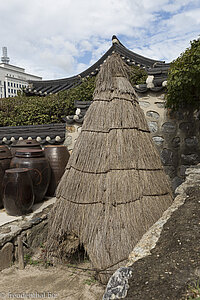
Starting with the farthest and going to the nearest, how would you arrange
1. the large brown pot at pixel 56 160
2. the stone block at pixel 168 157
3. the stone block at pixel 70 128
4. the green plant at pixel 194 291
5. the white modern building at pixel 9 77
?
the white modern building at pixel 9 77 → the stone block at pixel 70 128 → the large brown pot at pixel 56 160 → the stone block at pixel 168 157 → the green plant at pixel 194 291

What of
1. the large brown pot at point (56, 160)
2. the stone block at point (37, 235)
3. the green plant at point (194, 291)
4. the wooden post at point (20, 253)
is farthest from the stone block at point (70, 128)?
the green plant at point (194, 291)

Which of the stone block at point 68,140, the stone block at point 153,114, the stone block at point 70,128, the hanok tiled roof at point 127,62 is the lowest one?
the stone block at point 68,140

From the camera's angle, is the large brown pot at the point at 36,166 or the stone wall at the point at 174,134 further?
the stone wall at the point at 174,134

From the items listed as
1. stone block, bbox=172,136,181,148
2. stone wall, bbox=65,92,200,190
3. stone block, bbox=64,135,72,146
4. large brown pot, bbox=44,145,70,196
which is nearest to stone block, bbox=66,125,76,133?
stone block, bbox=64,135,72,146

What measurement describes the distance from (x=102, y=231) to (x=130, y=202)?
1.46 ft

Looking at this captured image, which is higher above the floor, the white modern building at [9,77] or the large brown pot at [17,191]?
the white modern building at [9,77]

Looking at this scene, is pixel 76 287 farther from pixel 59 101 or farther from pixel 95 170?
pixel 59 101

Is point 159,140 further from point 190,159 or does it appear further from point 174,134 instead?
point 190,159

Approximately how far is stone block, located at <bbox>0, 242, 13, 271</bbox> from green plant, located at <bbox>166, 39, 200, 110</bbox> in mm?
3220

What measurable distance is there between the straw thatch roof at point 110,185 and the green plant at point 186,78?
78cm

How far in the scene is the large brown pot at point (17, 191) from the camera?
379 centimetres

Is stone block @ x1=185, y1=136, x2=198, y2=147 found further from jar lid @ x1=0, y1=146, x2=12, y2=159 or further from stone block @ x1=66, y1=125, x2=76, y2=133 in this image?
jar lid @ x1=0, y1=146, x2=12, y2=159

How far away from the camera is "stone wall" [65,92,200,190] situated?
4570 mm

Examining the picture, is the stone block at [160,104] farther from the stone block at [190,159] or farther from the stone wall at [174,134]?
the stone block at [190,159]
